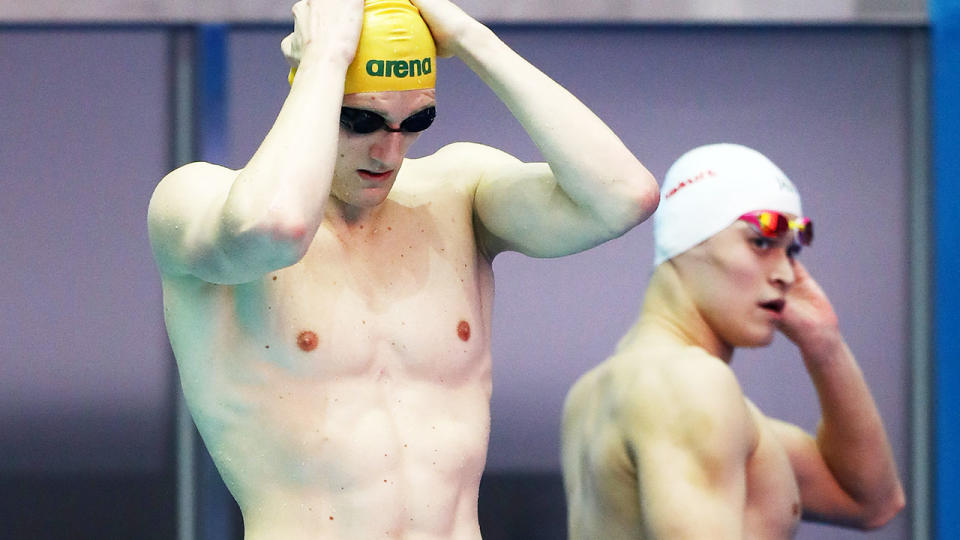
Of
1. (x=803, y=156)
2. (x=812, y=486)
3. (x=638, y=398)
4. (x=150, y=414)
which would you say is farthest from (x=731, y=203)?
(x=150, y=414)

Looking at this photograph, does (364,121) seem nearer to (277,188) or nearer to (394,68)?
(394,68)

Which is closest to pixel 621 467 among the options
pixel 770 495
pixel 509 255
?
pixel 770 495

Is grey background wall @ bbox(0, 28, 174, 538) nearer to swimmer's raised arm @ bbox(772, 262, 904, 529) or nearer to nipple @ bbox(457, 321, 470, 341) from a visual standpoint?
swimmer's raised arm @ bbox(772, 262, 904, 529)

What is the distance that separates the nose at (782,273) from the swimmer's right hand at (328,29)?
5.11 ft

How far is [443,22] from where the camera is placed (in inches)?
90.2

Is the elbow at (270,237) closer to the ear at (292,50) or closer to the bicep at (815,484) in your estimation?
the ear at (292,50)

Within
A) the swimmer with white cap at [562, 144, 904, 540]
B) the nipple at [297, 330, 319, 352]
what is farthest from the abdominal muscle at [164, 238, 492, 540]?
the swimmer with white cap at [562, 144, 904, 540]

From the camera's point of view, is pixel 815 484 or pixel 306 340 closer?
pixel 306 340

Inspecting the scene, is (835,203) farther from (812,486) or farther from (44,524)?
(44,524)

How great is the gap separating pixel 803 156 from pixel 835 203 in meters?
0.18

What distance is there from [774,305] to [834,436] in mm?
489

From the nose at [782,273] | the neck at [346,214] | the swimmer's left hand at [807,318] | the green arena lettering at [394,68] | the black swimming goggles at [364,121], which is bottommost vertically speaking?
the swimmer's left hand at [807,318]

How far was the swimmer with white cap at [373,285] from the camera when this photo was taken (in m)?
2.21

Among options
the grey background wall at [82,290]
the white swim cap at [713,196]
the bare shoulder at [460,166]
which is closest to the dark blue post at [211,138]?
the grey background wall at [82,290]
